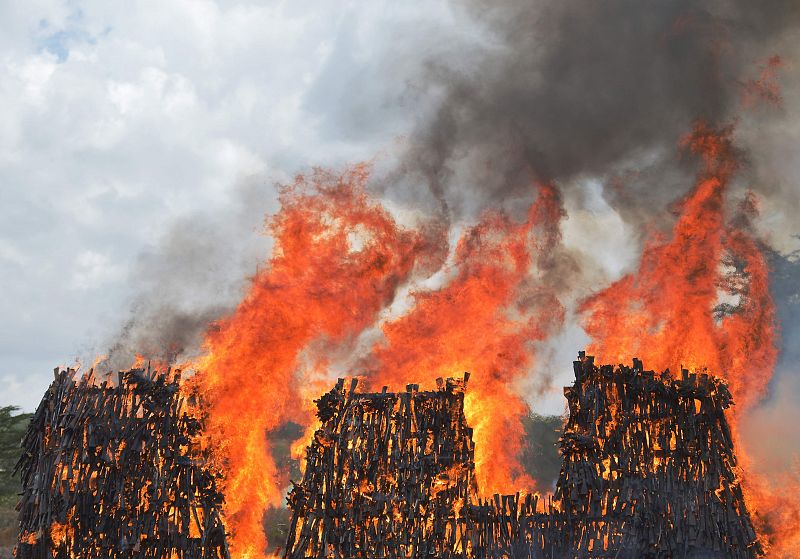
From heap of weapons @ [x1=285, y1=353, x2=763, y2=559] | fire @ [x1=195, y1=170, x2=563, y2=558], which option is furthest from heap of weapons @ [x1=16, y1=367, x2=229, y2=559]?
heap of weapons @ [x1=285, y1=353, x2=763, y2=559]

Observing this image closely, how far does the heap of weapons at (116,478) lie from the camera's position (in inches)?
444

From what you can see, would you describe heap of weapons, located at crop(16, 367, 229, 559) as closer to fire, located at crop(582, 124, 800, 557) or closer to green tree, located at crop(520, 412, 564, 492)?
fire, located at crop(582, 124, 800, 557)

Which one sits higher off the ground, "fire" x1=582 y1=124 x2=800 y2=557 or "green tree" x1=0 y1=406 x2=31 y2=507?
"fire" x1=582 y1=124 x2=800 y2=557

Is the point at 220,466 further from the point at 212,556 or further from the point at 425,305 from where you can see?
the point at 425,305

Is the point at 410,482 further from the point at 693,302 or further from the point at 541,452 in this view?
the point at 541,452

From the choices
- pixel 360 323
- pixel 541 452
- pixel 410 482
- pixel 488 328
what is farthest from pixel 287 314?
pixel 541 452

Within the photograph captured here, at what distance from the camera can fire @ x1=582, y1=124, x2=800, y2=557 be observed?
51.8 feet

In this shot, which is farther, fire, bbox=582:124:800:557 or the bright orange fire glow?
fire, bbox=582:124:800:557

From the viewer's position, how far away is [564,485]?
35.4 feet

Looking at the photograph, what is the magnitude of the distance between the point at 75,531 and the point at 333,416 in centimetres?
493

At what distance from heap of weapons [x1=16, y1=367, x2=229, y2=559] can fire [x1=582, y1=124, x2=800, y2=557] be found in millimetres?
10169

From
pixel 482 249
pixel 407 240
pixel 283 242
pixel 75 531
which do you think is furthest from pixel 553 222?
pixel 75 531

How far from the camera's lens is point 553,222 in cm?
2175

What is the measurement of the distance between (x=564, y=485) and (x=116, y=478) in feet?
26.1
